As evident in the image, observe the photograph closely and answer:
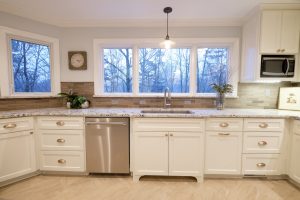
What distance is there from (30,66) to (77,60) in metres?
0.76

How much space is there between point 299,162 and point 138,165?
2122 millimetres

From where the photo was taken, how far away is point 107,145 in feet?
7.86

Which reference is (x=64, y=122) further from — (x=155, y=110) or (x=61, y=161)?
(x=155, y=110)

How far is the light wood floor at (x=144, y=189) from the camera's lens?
2.05 metres

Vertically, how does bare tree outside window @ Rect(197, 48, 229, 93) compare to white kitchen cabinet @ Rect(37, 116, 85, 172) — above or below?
above

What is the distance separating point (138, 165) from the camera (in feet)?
7.76

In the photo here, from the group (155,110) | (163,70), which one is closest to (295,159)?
(155,110)

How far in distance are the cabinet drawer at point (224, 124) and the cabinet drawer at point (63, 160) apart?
74.6 inches

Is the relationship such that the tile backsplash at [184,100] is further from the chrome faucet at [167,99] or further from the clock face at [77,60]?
the clock face at [77,60]

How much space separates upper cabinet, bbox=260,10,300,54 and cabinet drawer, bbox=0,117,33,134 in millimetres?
3495

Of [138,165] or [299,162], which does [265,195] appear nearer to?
[299,162]

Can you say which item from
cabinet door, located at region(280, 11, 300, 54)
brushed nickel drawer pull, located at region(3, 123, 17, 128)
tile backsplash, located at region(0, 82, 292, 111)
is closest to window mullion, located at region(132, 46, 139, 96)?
tile backsplash, located at region(0, 82, 292, 111)

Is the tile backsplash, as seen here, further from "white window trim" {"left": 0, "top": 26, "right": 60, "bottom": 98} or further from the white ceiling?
the white ceiling

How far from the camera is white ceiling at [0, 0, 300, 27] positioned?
230 centimetres
